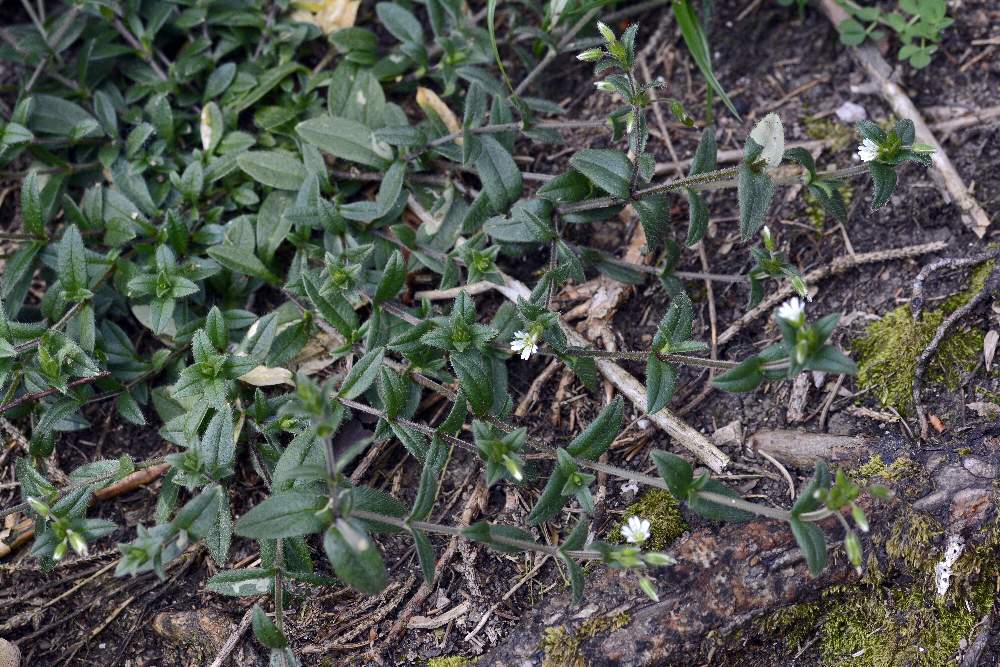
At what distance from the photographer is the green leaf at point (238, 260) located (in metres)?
3.60

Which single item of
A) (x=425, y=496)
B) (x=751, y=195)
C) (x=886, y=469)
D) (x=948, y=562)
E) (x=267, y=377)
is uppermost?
(x=751, y=195)

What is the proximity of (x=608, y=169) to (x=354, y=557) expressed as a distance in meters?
1.72

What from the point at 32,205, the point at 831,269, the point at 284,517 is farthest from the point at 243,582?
the point at 831,269

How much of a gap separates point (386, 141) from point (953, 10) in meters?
2.72

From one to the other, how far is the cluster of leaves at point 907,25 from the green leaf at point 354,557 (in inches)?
123

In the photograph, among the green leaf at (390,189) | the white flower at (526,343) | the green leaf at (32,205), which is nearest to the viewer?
the white flower at (526,343)

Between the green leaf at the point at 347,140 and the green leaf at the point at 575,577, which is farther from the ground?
the green leaf at the point at 347,140

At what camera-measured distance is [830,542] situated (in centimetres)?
282

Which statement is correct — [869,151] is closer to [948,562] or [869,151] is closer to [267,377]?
[948,562]

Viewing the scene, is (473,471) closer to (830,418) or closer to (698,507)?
(698,507)

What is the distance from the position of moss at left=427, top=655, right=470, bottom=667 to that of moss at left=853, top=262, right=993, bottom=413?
1.76 m

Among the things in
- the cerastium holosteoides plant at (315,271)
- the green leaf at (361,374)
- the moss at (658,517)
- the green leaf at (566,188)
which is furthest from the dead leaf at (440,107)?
the moss at (658,517)

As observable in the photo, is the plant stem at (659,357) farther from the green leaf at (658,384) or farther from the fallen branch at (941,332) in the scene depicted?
the fallen branch at (941,332)

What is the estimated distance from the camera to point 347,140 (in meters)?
3.83
